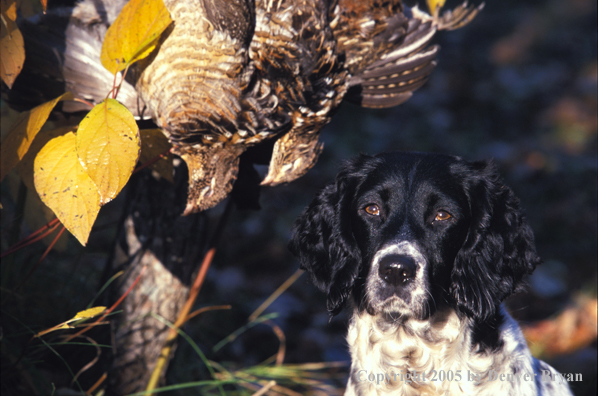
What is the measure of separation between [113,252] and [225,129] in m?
1.31

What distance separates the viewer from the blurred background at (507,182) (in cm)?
358

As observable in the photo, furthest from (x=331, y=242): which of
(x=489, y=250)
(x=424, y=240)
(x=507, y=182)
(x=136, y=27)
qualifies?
(x=507, y=182)

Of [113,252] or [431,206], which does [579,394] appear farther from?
[113,252]

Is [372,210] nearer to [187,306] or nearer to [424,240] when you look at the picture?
[424,240]

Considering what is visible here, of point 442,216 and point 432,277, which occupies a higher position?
point 442,216

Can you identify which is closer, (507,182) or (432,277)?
(432,277)

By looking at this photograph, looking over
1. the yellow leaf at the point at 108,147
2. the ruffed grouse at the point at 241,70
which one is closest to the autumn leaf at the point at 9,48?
the ruffed grouse at the point at 241,70

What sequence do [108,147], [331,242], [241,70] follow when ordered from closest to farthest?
[108,147] → [241,70] → [331,242]

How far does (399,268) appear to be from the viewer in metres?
2.02

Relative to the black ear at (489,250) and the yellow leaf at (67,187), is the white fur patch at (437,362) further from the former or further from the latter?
the yellow leaf at (67,187)

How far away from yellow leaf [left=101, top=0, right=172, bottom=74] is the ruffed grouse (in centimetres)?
19

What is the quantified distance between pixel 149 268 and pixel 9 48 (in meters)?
1.36

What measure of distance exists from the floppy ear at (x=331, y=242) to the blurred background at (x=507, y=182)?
26 centimetres

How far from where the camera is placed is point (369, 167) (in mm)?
2447
